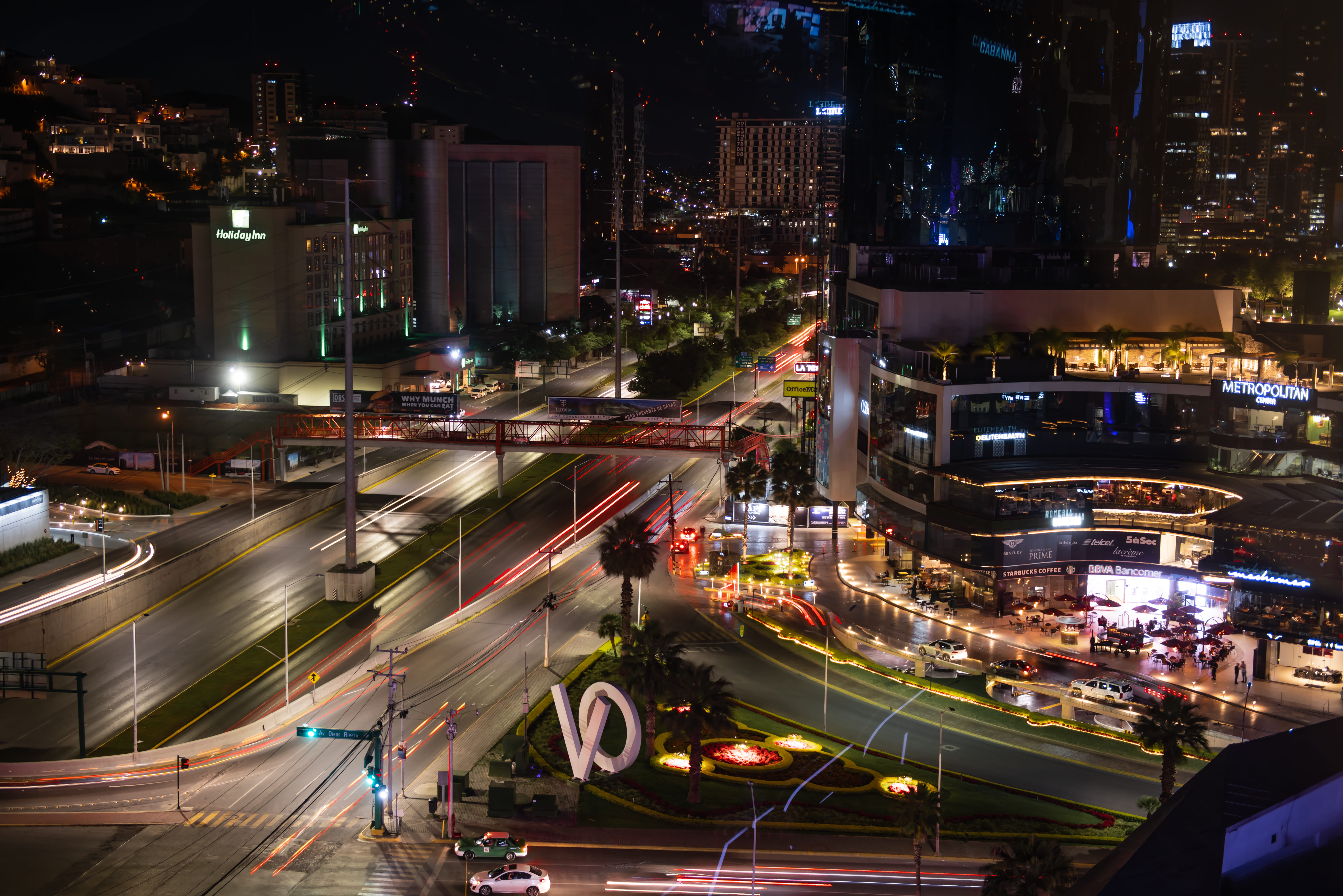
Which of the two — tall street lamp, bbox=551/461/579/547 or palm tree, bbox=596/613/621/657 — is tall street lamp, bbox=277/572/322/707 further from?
tall street lamp, bbox=551/461/579/547

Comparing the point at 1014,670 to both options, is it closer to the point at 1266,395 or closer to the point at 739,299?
the point at 1266,395

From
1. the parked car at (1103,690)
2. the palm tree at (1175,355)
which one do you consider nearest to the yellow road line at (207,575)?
the parked car at (1103,690)

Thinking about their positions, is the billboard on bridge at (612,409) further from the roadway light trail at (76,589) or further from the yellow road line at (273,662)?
the roadway light trail at (76,589)

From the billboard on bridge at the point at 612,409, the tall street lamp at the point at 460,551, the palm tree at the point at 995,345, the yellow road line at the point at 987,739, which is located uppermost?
the palm tree at the point at 995,345

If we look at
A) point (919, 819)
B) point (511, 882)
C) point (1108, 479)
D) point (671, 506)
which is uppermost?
point (1108, 479)

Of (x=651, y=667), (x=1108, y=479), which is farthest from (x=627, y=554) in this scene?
(x=1108, y=479)

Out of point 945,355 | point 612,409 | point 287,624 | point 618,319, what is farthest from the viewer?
point 618,319
